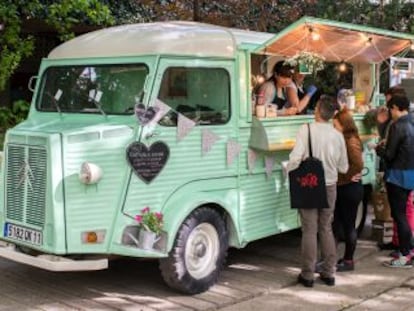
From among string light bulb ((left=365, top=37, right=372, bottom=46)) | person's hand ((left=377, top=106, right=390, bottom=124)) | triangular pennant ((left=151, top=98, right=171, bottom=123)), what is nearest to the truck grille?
triangular pennant ((left=151, top=98, right=171, bottom=123))

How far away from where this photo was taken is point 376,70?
8281mm

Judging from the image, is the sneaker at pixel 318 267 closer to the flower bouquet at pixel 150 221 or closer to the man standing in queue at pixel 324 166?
the man standing in queue at pixel 324 166

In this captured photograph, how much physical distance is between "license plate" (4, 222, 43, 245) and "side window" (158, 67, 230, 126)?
137 centimetres

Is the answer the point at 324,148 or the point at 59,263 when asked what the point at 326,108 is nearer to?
the point at 324,148

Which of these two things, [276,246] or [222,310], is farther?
[276,246]

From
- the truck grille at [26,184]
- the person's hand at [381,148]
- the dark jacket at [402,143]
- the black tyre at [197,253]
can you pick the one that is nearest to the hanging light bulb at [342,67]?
the person's hand at [381,148]

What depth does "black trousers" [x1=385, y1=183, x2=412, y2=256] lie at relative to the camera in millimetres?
6434

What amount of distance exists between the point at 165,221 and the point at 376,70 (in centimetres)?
430

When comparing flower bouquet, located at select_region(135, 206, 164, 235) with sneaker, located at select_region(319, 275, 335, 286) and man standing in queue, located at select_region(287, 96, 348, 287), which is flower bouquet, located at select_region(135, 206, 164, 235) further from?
sneaker, located at select_region(319, 275, 335, 286)

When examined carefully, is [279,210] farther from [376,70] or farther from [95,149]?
[376,70]

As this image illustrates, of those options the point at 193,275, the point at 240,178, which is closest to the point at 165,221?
the point at 193,275

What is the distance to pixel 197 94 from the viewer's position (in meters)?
5.76

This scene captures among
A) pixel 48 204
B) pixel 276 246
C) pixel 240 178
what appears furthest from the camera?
pixel 276 246

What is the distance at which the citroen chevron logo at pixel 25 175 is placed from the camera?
17.0 ft
